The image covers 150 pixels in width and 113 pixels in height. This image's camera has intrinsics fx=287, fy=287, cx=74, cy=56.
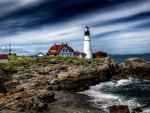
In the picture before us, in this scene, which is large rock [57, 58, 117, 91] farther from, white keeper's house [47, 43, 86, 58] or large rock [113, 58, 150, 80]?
white keeper's house [47, 43, 86, 58]

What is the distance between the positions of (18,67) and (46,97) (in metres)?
30.4

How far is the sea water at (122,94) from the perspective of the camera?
46219 millimetres

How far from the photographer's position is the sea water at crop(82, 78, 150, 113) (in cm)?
4622

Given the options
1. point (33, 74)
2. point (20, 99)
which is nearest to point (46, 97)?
point (20, 99)

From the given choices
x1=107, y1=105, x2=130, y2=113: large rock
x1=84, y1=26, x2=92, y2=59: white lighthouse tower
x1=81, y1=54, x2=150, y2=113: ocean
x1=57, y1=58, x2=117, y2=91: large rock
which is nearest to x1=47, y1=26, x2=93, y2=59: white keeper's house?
x1=84, y1=26, x2=92, y2=59: white lighthouse tower

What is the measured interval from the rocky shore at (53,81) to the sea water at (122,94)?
214 cm

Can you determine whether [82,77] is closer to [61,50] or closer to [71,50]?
[61,50]

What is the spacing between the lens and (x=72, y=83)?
60156mm

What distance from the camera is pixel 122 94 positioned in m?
55.7

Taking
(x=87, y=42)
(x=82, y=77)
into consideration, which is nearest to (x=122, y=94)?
(x=82, y=77)

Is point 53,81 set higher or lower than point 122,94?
higher

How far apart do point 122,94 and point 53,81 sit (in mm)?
14154

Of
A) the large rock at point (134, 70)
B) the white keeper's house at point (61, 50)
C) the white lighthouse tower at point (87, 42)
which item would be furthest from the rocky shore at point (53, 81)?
the white keeper's house at point (61, 50)

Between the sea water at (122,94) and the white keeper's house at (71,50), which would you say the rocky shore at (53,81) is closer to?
the sea water at (122,94)
